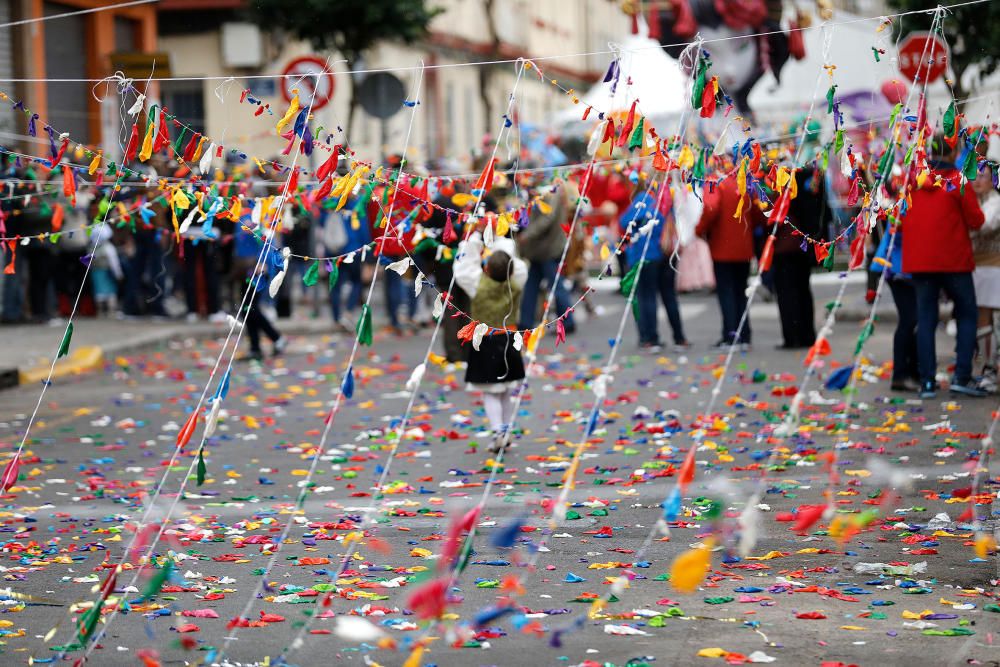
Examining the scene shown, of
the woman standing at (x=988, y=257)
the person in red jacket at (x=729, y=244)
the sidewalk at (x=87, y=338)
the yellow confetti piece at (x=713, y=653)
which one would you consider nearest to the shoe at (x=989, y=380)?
the woman standing at (x=988, y=257)

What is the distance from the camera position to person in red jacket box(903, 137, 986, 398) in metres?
10.7

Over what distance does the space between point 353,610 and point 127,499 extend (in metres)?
2.97

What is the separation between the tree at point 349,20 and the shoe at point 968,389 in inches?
628

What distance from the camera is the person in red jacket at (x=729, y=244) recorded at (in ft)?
46.9

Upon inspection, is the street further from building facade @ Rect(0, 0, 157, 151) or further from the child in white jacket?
building facade @ Rect(0, 0, 157, 151)

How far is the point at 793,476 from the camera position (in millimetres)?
8531

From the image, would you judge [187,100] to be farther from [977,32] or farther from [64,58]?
[977,32]

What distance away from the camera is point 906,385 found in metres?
11.6

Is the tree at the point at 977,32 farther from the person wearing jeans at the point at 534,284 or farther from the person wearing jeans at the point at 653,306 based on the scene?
the person wearing jeans at the point at 653,306

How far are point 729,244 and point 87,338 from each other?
7.62 meters

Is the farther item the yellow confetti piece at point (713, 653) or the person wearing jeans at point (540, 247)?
the person wearing jeans at point (540, 247)

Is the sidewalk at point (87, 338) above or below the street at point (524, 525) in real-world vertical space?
below

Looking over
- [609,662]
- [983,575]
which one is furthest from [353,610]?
[983,575]

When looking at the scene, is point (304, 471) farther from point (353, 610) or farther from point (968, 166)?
point (968, 166)
